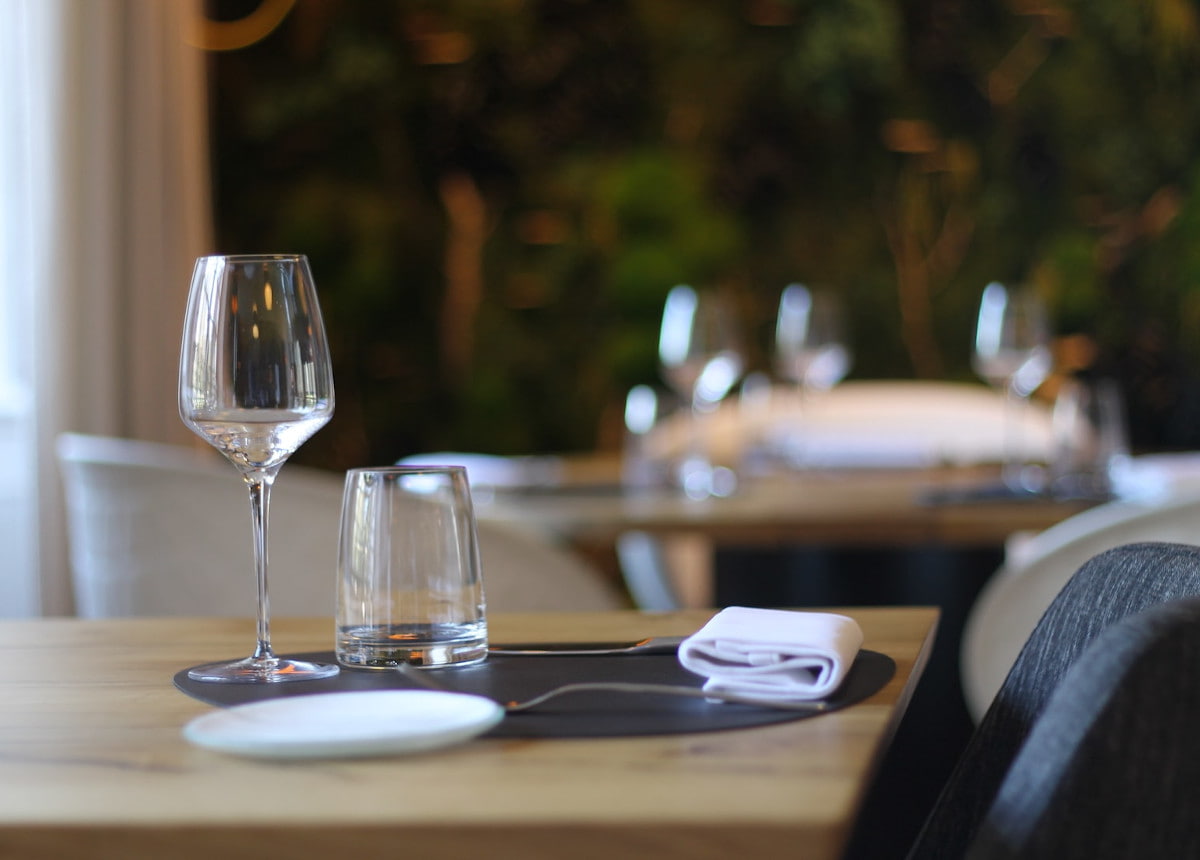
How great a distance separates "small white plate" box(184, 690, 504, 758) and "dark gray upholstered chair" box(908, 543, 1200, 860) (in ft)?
1.04

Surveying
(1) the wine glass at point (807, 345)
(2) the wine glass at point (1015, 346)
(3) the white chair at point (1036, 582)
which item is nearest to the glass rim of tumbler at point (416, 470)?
(3) the white chair at point (1036, 582)

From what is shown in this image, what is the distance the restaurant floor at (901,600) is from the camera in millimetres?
2299

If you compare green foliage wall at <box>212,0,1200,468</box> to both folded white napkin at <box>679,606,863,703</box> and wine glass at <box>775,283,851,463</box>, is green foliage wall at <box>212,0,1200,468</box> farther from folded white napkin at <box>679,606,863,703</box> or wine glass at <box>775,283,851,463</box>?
folded white napkin at <box>679,606,863,703</box>

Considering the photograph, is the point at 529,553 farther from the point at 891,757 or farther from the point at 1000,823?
the point at 1000,823

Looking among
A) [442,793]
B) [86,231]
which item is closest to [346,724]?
[442,793]

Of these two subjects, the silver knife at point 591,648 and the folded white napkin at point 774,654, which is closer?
the folded white napkin at point 774,654

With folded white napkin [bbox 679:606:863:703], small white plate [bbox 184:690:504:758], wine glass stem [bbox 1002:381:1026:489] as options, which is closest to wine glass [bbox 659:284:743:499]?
wine glass stem [bbox 1002:381:1026:489]

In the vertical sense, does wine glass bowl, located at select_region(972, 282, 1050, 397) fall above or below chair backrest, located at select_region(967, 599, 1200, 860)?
above

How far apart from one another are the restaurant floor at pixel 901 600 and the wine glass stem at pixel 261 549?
1371mm

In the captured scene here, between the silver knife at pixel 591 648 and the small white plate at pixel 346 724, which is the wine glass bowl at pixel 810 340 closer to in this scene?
the silver knife at pixel 591 648

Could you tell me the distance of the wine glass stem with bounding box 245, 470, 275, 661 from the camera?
86 centimetres

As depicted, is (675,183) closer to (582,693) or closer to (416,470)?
(416,470)

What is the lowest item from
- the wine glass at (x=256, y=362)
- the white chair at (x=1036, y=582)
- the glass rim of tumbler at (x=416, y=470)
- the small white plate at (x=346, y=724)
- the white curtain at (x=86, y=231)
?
the white chair at (x=1036, y=582)

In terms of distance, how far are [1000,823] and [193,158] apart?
143 inches
